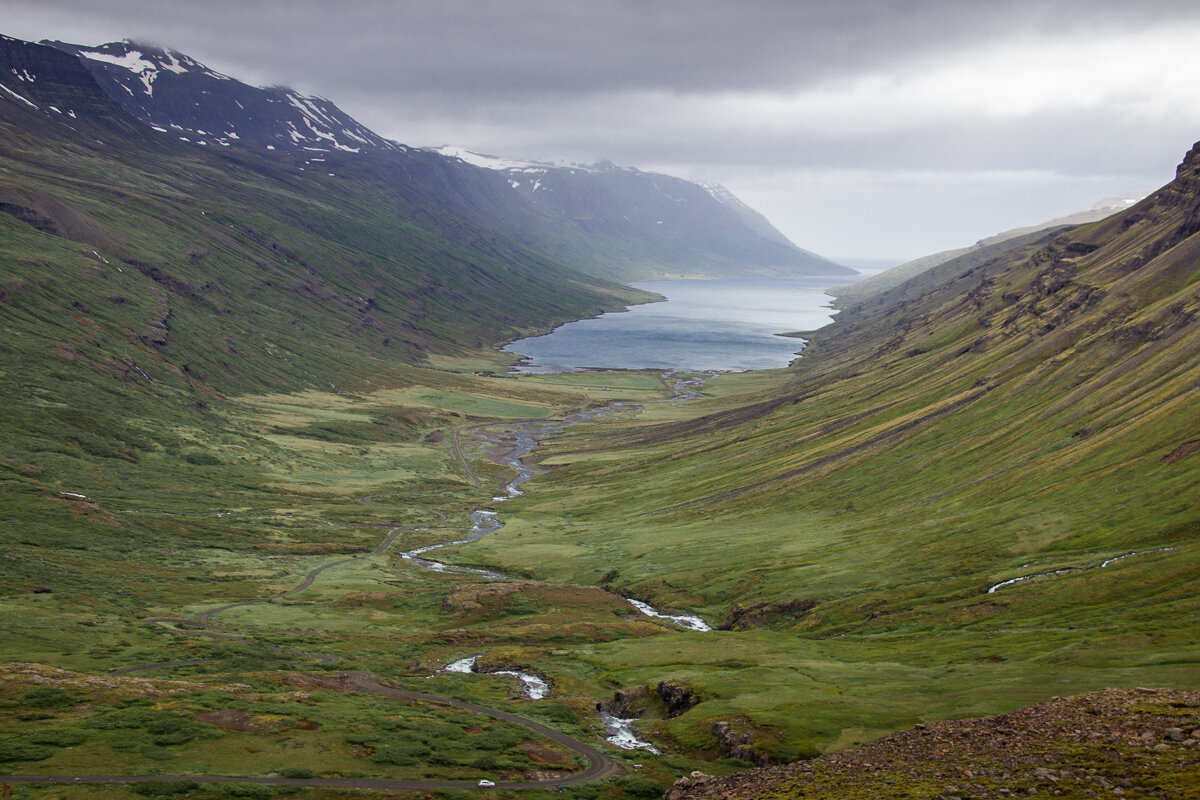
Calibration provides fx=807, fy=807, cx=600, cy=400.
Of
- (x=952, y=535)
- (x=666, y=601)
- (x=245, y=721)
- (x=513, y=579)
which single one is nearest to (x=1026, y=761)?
(x=245, y=721)

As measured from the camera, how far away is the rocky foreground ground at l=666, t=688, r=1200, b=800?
38.1 m

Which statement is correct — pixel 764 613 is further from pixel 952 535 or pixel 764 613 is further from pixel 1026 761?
pixel 1026 761

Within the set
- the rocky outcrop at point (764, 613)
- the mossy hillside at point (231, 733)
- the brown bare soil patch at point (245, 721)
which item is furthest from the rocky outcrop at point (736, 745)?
the rocky outcrop at point (764, 613)

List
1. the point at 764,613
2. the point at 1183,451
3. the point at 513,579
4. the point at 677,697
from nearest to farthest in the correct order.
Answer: the point at 677,697, the point at 1183,451, the point at 764,613, the point at 513,579

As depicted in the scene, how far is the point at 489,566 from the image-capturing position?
485 feet

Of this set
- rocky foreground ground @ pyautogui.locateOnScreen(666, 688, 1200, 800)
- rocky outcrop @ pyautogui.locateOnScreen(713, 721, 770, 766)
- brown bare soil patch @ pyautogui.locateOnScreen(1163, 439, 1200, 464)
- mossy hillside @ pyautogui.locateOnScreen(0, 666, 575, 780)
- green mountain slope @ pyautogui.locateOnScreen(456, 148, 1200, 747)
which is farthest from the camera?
brown bare soil patch @ pyautogui.locateOnScreen(1163, 439, 1200, 464)

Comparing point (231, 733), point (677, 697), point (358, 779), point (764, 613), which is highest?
point (231, 733)

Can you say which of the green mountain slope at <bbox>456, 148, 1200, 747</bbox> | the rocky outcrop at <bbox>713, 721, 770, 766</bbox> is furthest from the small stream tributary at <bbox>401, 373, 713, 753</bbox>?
the rocky outcrop at <bbox>713, 721, 770, 766</bbox>

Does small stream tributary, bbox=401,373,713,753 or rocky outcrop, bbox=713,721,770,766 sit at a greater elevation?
rocky outcrop, bbox=713,721,770,766

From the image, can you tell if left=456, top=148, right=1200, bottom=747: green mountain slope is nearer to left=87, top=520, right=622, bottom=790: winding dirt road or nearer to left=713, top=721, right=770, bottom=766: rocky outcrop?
left=713, top=721, right=770, bottom=766: rocky outcrop

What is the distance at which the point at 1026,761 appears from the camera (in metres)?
42.9

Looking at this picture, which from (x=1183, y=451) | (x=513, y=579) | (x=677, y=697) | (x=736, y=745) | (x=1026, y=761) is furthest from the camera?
(x=513, y=579)

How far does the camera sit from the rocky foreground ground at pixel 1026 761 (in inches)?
1499

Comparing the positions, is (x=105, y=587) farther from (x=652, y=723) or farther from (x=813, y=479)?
(x=813, y=479)
